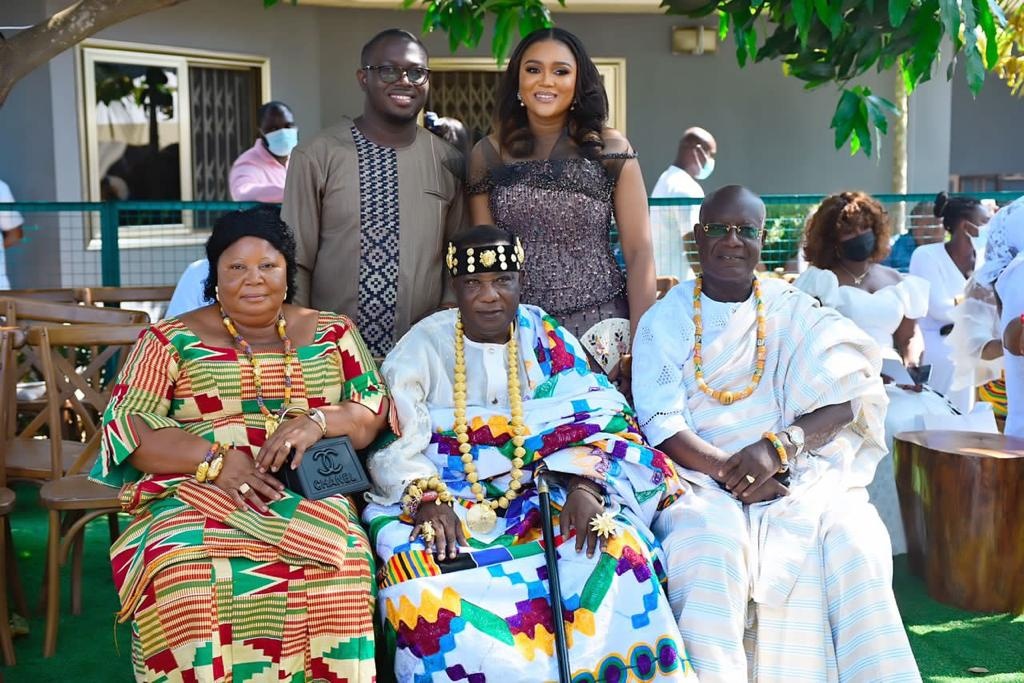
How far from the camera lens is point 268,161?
831 centimetres

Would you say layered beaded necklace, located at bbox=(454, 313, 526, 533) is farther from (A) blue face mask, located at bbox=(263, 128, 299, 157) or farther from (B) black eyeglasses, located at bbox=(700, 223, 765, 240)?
(A) blue face mask, located at bbox=(263, 128, 299, 157)

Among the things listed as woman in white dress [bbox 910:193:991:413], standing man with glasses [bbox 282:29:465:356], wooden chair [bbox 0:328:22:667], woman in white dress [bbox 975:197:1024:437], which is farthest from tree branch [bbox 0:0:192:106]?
woman in white dress [bbox 910:193:991:413]

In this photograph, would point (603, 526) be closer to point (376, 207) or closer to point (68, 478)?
point (376, 207)

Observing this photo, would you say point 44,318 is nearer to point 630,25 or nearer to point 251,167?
point 251,167

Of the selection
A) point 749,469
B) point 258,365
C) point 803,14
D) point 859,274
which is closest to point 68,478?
point 258,365

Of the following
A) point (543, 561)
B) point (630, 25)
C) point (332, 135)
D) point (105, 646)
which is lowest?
point (105, 646)

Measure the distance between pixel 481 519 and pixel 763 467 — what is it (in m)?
0.92

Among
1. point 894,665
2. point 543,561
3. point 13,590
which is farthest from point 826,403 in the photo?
point 13,590

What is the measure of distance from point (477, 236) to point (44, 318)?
270 centimetres

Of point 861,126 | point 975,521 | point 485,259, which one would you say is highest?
point 861,126

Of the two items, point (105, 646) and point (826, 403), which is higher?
point (826, 403)

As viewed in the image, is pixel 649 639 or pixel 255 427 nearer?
pixel 649 639

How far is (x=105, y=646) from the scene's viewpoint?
4570 mm

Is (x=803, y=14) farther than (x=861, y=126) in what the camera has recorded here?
No
